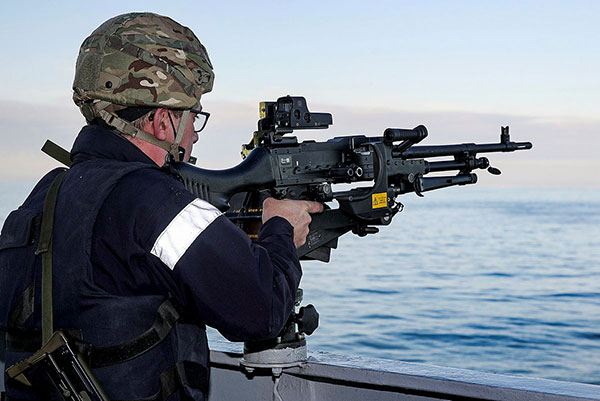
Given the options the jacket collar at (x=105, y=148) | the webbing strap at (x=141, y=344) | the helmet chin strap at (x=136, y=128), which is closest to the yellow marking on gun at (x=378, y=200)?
the helmet chin strap at (x=136, y=128)

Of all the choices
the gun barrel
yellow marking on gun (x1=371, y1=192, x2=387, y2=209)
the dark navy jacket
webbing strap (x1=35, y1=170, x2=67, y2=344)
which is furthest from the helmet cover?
the gun barrel

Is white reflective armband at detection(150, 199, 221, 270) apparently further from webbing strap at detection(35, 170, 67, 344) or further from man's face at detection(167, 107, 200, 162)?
man's face at detection(167, 107, 200, 162)

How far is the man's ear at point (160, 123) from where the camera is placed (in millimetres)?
2350

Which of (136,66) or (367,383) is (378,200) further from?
(136,66)

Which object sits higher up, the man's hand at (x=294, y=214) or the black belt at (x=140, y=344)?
the man's hand at (x=294, y=214)

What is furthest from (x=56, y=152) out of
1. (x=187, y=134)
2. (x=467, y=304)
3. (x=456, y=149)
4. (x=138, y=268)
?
(x=467, y=304)

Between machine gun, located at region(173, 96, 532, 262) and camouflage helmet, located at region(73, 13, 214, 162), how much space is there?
679 mm

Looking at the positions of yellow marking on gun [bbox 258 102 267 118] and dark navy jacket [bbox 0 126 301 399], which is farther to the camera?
yellow marking on gun [bbox 258 102 267 118]

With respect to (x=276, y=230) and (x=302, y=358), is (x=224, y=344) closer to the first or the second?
(x=302, y=358)

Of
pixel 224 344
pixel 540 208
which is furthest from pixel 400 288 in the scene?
pixel 540 208

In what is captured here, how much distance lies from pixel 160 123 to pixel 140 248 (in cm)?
47

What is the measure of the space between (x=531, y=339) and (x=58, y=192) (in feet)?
77.8

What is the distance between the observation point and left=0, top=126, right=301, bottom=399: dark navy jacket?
2.04 m

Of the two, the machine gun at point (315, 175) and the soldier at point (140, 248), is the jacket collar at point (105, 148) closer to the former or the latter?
the soldier at point (140, 248)
